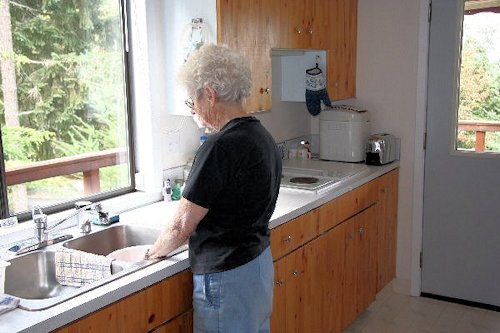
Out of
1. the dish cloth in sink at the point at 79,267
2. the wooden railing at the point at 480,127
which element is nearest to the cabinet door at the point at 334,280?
the wooden railing at the point at 480,127

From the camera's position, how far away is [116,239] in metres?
2.16

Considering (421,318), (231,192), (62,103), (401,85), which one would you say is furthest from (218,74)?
(421,318)

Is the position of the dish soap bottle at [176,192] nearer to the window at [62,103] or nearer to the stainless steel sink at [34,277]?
the window at [62,103]

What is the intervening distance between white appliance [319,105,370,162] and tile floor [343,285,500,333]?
985 mm

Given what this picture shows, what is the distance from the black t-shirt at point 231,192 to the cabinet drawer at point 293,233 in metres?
0.47

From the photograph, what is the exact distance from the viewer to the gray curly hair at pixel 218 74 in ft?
5.63

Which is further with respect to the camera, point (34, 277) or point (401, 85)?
point (401, 85)

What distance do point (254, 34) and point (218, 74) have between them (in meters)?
0.86

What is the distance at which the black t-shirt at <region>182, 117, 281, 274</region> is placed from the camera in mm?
1616

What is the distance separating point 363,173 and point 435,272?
996 mm

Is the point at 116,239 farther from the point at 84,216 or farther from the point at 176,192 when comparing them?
the point at 176,192

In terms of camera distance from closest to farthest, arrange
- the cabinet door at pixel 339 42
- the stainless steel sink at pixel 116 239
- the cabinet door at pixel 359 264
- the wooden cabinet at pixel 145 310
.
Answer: the wooden cabinet at pixel 145 310 → the stainless steel sink at pixel 116 239 → the cabinet door at pixel 359 264 → the cabinet door at pixel 339 42

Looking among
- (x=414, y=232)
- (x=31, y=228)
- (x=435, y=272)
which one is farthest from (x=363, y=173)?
(x=31, y=228)

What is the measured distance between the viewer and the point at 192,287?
1.84 m
